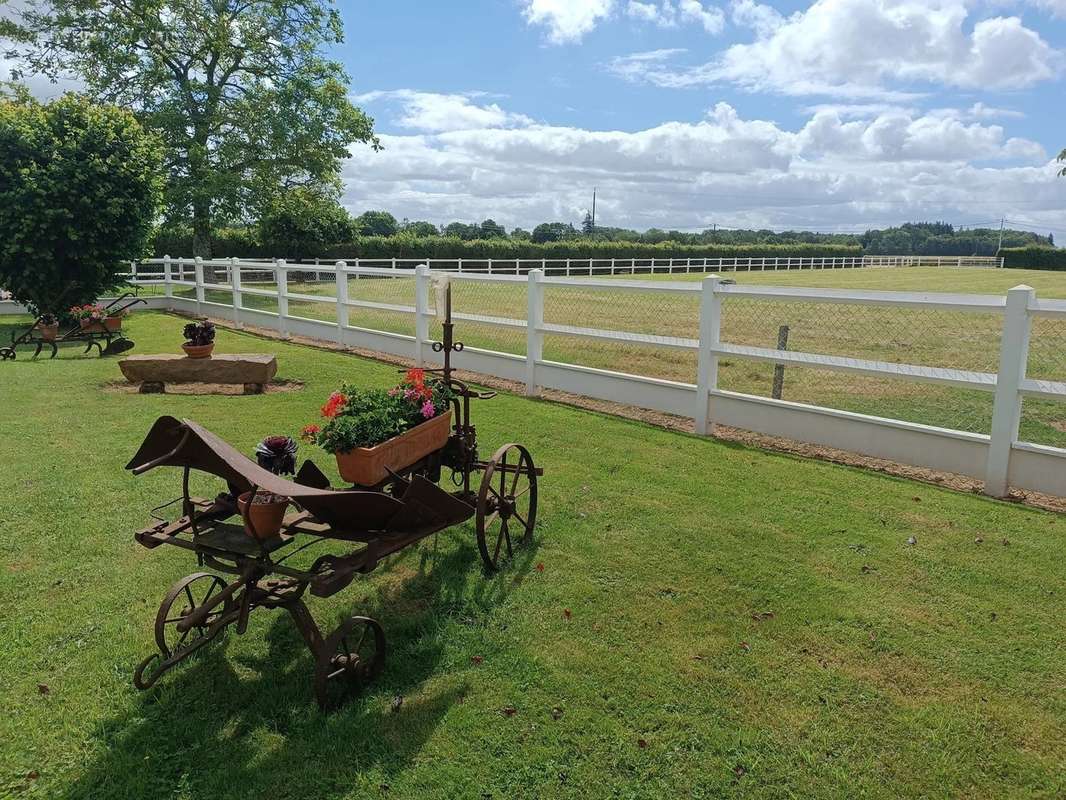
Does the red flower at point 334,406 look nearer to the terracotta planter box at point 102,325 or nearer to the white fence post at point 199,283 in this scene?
the terracotta planter box at point 102,325

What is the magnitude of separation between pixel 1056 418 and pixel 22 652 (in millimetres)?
8632

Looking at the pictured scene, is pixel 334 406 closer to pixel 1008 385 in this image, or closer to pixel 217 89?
pixel 1008 385

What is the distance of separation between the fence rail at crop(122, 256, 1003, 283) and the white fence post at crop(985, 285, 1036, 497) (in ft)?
44.9

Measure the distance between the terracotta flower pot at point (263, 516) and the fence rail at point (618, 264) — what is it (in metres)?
13.6

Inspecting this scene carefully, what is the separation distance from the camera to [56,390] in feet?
29.0

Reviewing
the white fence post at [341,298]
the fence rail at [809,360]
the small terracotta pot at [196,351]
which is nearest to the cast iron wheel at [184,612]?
the fence rail at [809,360]

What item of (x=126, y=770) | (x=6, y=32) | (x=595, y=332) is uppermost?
(x=6, y=32)

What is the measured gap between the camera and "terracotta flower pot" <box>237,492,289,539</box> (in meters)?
2.95

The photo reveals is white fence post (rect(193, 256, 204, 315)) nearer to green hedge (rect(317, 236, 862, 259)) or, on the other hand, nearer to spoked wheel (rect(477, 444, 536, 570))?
spoked wheel (rect(477, 444, 536, 570))

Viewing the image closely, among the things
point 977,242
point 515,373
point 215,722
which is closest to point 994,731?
point 215,722

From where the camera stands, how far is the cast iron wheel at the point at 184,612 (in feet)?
9.98

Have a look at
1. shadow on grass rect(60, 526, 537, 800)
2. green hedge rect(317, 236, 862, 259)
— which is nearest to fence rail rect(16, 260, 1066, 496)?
shadow on grass rect(60, 526, 537, 800)

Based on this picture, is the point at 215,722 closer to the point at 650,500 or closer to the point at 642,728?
the point at 642,728

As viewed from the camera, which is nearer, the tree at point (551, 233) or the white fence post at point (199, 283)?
the white fence post at point (199, 283)
